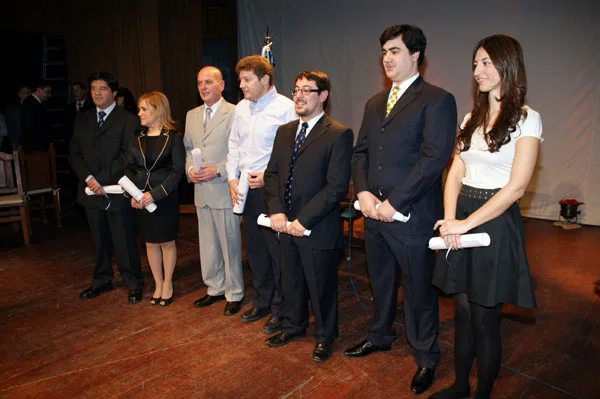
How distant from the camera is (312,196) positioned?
291 centimetres

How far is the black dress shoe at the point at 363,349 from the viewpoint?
3.03m

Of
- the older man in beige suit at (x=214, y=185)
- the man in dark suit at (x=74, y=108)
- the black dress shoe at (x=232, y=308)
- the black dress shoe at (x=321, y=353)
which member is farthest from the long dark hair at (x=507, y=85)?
the man in dark suit at (x=74, y=108)

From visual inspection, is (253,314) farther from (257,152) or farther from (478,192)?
(478,192)

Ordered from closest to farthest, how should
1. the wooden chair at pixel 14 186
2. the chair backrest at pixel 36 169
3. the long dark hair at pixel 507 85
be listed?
A: the long dark hair at pixel 507 85 → the wooden chair at pixel 14 186 → the chair backrest at pixel 36 169

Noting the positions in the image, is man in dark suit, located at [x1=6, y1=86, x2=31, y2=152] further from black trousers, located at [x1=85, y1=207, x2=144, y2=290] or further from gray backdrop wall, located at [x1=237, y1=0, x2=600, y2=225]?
black trousers, located at [x1=85, y1=207, x2=144, y2=290]

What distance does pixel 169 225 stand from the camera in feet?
12.3

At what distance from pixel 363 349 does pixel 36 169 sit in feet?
15.5

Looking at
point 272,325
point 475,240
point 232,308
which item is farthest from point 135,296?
point 475,240

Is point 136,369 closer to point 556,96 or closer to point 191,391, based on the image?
point 191,391

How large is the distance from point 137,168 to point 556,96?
492 cm

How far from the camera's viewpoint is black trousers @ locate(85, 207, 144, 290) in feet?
13.1

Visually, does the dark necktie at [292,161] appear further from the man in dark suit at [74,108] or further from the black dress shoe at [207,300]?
the man in dark suit at [74,108]

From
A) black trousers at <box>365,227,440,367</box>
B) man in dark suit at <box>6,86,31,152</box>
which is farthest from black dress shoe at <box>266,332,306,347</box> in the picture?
man in dark suit at <box>6,86,31,152</box>

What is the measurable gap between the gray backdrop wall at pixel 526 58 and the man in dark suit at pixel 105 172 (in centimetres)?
413
